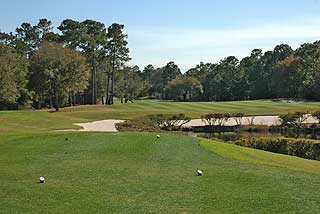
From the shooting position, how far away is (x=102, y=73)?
322ft

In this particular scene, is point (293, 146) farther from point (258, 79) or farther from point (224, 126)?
point (258, 79)

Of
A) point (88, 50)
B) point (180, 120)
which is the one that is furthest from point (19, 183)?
point (88, 50)

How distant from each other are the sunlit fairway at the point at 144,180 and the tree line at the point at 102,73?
3378 cm

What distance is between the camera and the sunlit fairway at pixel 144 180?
9.41 m

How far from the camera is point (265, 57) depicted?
128m

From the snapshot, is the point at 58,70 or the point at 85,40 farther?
the point at 85,40

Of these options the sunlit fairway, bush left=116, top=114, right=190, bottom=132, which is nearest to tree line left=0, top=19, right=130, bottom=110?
bush left=116, top=114, right=190, bottom=132

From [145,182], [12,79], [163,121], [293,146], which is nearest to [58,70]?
[12,79]

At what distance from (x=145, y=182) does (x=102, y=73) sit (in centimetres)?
8716

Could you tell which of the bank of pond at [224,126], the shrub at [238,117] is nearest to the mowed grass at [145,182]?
the bank of pond at [224,126]

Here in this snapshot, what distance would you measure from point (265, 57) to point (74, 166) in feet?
389

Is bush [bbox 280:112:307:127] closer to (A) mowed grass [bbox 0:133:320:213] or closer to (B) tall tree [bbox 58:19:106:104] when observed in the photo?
(A) mowed grass [bbox 0:133:320:213]

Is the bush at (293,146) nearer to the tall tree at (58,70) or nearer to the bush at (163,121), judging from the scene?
the bush at (163,121)

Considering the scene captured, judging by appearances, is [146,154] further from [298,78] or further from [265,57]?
[265,57]
